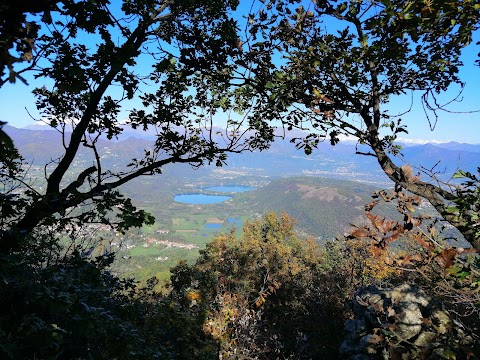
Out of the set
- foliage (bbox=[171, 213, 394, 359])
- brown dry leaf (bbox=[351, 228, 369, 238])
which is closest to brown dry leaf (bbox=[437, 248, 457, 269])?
brown dry leaf (bbox=[351, 228, 369, 238])

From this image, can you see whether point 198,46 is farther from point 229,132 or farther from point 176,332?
point 176,332

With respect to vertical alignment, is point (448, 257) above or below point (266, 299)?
above

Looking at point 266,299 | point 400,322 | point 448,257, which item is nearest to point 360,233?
point 448,257

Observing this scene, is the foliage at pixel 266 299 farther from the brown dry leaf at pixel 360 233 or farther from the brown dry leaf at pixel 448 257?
the brown dry leaf at pixel 448 257

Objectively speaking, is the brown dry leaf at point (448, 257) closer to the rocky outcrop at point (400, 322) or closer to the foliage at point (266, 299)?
the rocky outcrop at point (400, 322)

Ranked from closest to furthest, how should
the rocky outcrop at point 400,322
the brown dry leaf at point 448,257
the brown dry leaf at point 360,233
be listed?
the brown dry leaf at point 448,257 → the brown dry leaf at point 360,233 → the rocky outcrop at point 400,322

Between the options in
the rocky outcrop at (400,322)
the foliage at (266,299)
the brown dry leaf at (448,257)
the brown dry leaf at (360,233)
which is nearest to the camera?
the brown dry leaf at (448,257)

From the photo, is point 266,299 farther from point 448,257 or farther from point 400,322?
point 448,257

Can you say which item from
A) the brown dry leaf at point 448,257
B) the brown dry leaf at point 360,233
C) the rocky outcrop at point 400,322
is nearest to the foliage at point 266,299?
the rocky outcrop at point 400,322

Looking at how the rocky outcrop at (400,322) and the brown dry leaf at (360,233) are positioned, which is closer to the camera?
the brown dry leaf at (360,233)

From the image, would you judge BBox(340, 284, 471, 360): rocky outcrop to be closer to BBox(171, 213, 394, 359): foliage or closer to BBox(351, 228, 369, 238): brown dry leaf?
BBox(171, 213, 394, 359): foliage

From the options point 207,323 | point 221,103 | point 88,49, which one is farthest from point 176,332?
point 88,49

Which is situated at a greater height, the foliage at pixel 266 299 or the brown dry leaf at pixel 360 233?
the brown dry leaf at pixel 360 233

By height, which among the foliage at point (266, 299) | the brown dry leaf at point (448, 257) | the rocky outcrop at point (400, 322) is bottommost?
the foliage at point (266, 299)
